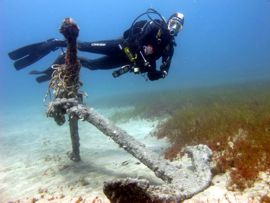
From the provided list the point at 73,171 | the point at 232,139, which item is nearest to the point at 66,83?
the point at 73,171

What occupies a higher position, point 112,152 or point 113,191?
point 113,191

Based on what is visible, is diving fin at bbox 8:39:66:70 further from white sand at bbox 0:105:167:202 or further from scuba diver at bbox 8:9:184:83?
white sand at bbox 0:105:167:202

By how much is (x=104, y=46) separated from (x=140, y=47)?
2.03m

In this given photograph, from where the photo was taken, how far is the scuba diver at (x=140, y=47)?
838 cm

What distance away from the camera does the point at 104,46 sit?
9867 mm

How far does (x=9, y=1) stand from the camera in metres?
159

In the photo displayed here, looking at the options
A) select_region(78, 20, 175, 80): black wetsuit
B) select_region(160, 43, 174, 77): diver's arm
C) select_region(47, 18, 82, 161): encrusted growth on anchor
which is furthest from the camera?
select_region(160, 43, 174, 77): diver's arm

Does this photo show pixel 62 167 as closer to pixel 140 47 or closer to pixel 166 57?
pixel 140 47

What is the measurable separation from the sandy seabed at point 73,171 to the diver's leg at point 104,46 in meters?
3.62

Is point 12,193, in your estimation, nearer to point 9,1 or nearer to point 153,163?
point 153,163

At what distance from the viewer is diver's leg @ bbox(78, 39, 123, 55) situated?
9.74 meters

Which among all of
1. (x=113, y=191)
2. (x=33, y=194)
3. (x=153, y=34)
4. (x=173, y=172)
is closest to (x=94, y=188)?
(x=33, y=194)

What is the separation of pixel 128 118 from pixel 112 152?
7.24 m

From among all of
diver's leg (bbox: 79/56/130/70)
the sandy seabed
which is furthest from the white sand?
diver's leg (bbox: 79/56/130/70)
